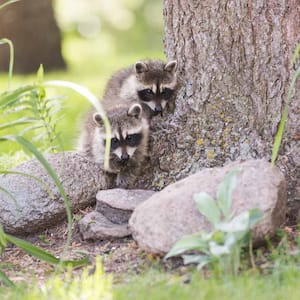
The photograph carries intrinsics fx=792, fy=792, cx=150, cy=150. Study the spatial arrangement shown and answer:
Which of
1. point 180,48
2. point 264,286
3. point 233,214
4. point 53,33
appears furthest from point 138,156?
point 53,33

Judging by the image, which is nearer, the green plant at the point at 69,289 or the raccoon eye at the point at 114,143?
the green plant at the point at 69,289

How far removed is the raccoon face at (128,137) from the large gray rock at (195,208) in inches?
51.0

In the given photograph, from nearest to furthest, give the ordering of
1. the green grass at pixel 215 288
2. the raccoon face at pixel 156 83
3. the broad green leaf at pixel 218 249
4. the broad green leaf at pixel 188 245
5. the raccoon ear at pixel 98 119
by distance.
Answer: the green grass at pixel 215 288 → the broad green leaf at pixel 218 249 → the broad green leaf at pixel 188 245 → the raccoon face at pixel 156 83 → the raccoon ear at pixel 98 119

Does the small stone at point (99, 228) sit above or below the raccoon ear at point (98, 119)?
below

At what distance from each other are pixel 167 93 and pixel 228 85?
85cm

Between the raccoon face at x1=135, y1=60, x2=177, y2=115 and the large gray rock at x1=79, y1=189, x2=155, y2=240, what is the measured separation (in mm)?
924

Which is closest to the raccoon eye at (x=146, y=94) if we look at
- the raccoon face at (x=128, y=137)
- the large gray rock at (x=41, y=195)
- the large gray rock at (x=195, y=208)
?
the raccoon face at (x=128, y=137)

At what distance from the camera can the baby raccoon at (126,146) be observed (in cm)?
572

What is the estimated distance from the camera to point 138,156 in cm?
573

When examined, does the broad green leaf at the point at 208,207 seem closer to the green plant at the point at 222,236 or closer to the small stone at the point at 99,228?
the green plant at the point at 222,236

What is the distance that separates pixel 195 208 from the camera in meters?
4.28

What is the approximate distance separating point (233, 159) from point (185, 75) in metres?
0.69

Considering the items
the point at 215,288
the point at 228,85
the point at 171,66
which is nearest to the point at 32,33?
the point at 171,66

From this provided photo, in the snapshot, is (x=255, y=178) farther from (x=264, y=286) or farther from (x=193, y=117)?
(x=193, y=117)
